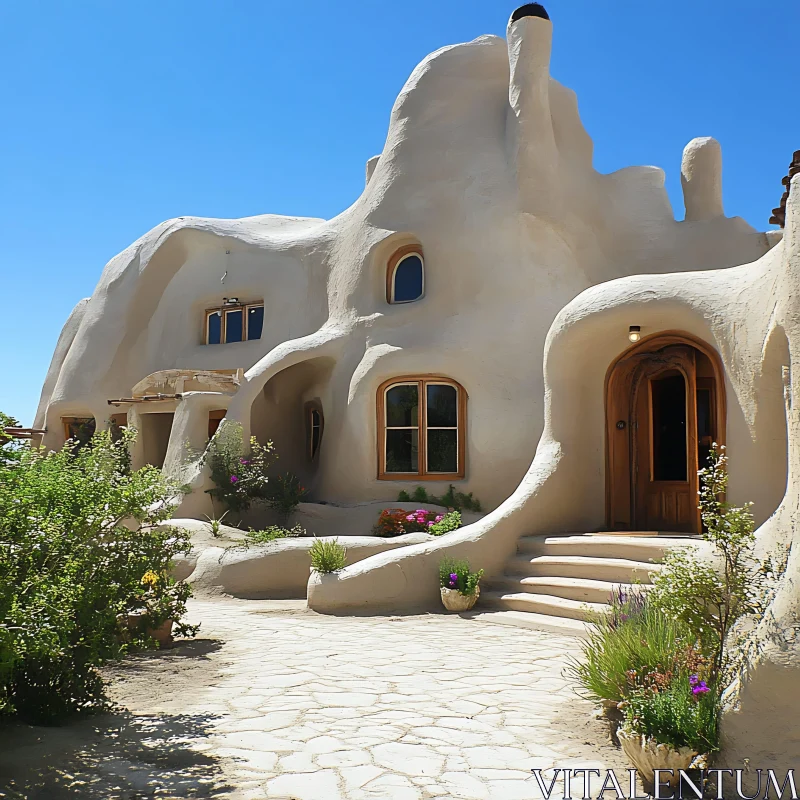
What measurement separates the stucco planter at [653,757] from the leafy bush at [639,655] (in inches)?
17.5

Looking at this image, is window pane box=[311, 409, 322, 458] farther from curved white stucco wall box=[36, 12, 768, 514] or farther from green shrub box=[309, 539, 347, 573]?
green shrub box=[309, 539, 347, 573]

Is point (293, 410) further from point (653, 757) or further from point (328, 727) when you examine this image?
point (653, 757)

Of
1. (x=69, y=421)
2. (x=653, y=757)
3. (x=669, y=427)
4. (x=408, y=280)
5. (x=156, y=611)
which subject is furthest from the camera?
(x=69, y=421)

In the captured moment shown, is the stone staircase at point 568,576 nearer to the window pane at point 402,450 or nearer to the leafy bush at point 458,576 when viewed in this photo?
the leafy bush at point 458,576

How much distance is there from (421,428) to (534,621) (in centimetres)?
729

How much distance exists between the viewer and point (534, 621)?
8.98m

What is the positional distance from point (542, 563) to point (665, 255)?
9370 mm

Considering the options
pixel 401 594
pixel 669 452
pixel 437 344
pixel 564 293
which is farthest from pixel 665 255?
pixel 401 594

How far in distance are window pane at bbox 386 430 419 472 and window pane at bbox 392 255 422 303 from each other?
310 centimetres

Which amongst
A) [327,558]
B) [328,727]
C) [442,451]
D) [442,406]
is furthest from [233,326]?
[328,727]

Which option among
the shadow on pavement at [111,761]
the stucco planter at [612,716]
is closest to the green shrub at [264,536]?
Result: the shadow on pavement at [111,761]

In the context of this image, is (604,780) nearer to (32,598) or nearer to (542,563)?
(32,598)

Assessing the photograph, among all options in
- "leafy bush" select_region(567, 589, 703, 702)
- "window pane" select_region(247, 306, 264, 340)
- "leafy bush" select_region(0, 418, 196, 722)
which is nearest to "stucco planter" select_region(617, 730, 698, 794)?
"leafy bush" select_region(567, 589, 703, 702)

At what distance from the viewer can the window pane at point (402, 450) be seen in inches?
629
